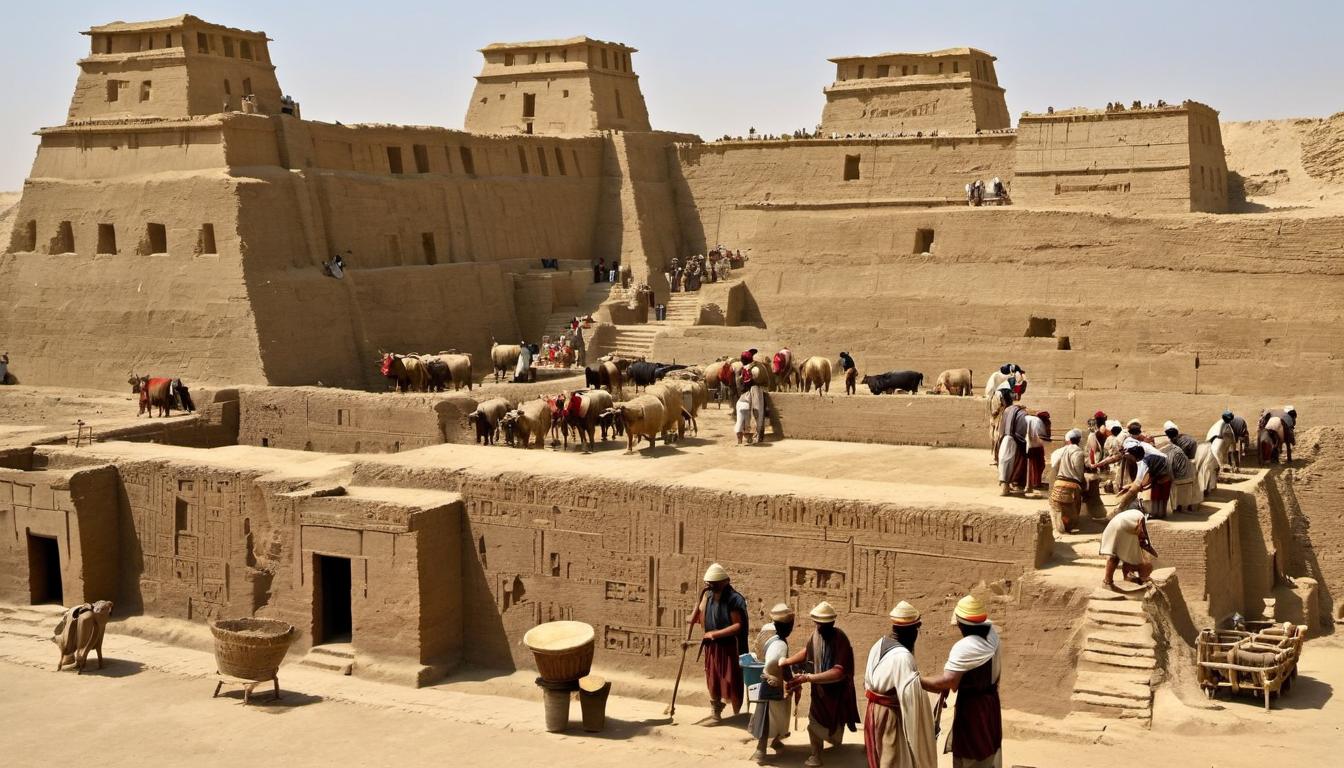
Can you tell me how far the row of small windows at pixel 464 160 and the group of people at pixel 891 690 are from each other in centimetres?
2149

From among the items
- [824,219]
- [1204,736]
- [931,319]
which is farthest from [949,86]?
[1204,736]

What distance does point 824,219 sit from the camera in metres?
28.3

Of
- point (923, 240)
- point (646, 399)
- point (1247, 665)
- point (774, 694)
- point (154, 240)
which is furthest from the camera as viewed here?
point (923, 240)

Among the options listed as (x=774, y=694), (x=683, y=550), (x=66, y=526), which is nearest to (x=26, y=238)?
(x=66, y=526)

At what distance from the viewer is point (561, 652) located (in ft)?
40.0

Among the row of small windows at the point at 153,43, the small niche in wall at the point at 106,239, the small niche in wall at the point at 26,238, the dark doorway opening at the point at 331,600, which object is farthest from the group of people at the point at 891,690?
the row of small windows at the point at 153,43

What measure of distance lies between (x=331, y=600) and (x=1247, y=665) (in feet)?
29.6

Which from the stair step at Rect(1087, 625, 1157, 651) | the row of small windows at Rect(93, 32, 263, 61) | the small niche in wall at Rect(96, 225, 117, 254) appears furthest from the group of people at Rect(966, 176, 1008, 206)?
the stair step at Rect(1087, 625, 1157, 651)

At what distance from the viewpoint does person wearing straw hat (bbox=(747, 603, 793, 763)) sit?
35.3 ft

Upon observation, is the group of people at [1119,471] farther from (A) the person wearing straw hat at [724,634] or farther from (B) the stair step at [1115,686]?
(A) the person wearing straw hat at [724,634]

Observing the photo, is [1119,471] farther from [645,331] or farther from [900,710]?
[645,331]

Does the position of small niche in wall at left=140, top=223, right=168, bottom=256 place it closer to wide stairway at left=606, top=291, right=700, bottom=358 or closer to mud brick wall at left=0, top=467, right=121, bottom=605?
wide stairway at left=606, top=291, right=700, bottom=358

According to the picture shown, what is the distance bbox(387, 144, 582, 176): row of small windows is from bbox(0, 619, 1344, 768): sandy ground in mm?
17629

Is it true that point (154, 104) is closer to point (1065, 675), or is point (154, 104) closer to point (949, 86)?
point (949, 86)
